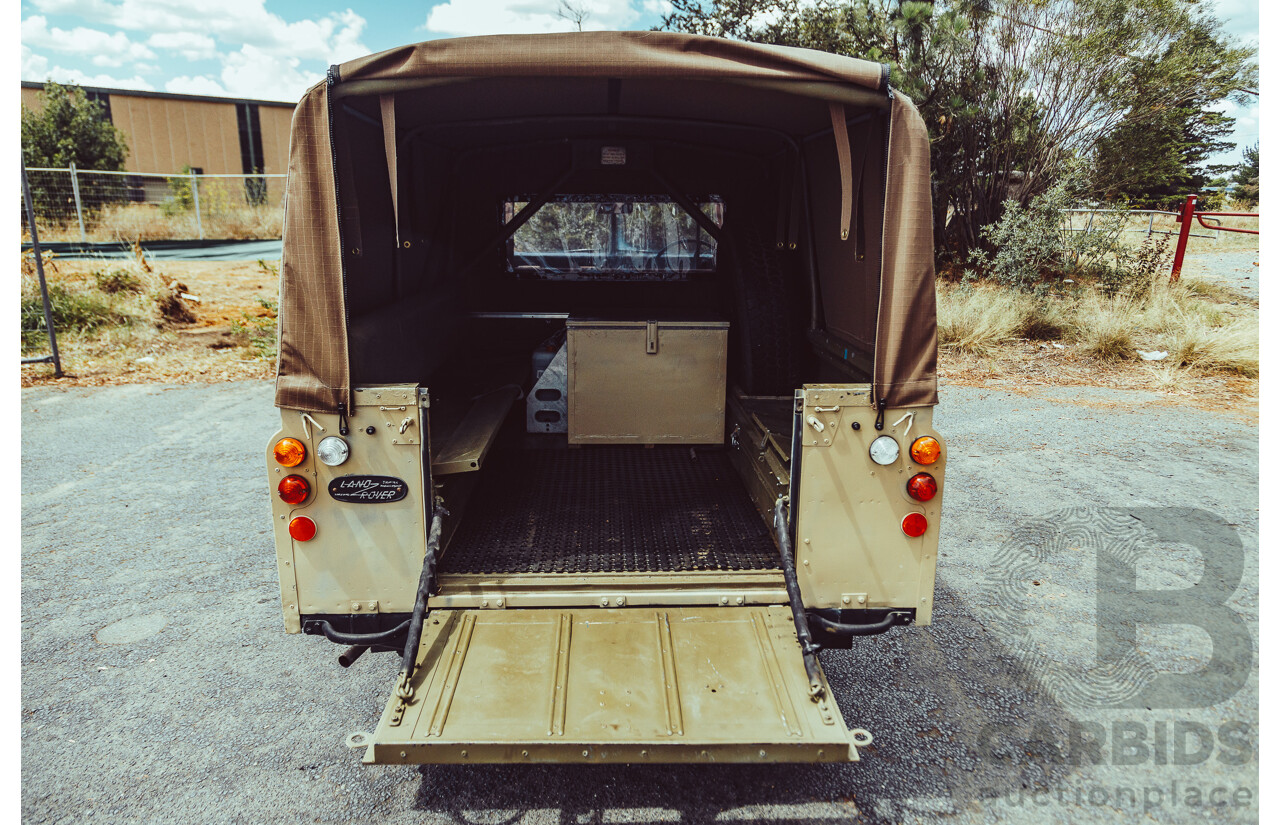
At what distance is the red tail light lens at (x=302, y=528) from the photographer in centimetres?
291

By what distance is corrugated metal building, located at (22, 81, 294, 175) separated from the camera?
29.4m

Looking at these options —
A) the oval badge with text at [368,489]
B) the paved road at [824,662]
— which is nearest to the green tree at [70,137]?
the paved road at [824,662]

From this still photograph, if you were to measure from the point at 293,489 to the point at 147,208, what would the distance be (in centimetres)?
2112

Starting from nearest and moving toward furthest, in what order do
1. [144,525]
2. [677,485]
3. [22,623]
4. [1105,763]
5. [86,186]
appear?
1. [1105,763]
2. [22,623]
3. [677,485]
4. [144,525]
5. [86,186]

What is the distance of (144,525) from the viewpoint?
5.43 metres

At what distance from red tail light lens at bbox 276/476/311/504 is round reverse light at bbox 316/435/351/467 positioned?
0.12m

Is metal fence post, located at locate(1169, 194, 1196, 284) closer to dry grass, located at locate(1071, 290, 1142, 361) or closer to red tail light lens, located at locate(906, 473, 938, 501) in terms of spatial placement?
dry grass, located at locate(1071, 290, 1142, 361)

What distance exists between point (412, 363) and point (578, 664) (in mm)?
2150

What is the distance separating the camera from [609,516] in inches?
161

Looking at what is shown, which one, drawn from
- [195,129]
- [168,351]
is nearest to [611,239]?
[168,351]

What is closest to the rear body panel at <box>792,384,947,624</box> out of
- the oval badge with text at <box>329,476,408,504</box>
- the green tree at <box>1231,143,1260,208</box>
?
the oval badge with text at <box>329,476,408,504</box>

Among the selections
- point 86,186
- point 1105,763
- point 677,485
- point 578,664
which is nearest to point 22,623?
point 578,664

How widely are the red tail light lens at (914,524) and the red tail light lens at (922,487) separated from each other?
8 cm

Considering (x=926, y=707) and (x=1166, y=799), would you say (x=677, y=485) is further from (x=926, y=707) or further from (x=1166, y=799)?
(x=1166, y=799)
